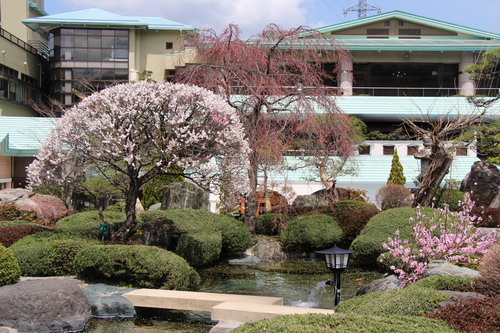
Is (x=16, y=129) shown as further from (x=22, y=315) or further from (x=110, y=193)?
(x=22, y=315)

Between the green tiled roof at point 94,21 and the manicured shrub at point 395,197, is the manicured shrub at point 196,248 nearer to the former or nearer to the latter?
the manicured shrub at point 395,197

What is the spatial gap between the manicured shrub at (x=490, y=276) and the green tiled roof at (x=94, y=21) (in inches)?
1218

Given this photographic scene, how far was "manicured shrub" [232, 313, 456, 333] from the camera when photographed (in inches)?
224

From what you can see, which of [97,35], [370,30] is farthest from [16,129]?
[370,30]

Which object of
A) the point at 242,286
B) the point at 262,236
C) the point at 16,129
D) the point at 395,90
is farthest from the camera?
the point at 395,90

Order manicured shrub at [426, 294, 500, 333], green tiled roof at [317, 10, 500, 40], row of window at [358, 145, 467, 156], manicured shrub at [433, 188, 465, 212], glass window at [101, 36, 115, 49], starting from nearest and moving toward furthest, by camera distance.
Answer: manicured shrub at [426, 294, 500, 333] < manicured shrub at [433, 188, 465, 212] < row of window at [358, 145, 467, 156] < green tiled roof at [317, 10, 500, 40] < glass window at [101, 36, 115, 49]

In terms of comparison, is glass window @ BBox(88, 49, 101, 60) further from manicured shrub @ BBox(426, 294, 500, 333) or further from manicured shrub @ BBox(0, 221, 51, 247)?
manicured shrub @ BBox(426, 294, 500, 333)

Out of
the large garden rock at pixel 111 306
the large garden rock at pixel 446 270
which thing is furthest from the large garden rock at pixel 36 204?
the large garden rock at pixel 446 270

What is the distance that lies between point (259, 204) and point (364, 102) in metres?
10.8

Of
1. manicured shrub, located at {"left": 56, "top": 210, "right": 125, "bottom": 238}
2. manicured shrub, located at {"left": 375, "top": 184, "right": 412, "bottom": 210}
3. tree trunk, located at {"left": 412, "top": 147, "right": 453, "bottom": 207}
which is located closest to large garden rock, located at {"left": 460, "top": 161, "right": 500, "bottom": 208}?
manicured shrub, located at {"left": 375, "top": 184, "right": 412, "bottom": 210}

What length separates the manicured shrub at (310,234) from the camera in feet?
54.7

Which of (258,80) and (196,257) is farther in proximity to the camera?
(258,80)

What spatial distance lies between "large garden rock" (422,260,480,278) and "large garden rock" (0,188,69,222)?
12.7 metres

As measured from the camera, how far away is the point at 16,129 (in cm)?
2634
